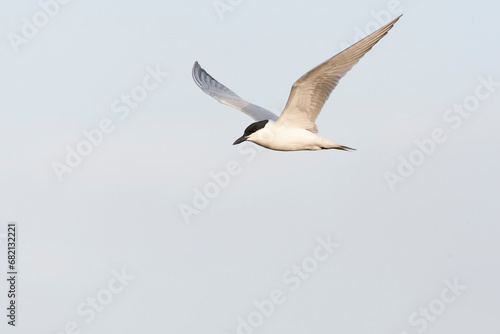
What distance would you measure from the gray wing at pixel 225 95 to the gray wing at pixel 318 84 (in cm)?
208

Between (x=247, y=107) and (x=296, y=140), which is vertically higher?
(x=247, y=107)

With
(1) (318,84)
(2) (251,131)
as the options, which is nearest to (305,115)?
(1) (318,84)

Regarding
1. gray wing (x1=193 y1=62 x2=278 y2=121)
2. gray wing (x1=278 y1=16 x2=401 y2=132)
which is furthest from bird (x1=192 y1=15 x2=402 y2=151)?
gray wing (x1=193 y1=62 x2=278 y2=121)

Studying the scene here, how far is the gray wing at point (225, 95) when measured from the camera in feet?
67.3

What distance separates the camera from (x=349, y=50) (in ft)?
54.5

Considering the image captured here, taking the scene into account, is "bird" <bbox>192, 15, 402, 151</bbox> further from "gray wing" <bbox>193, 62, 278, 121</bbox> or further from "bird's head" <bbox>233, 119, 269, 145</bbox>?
"gray wing" <bbox>193, 62, 278, 121</bbox>

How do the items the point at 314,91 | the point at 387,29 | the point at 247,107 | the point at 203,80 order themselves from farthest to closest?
the point at 203,80
the point at 247,107
the point at 314,91
the point at 387,29

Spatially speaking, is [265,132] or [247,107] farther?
[247,107]

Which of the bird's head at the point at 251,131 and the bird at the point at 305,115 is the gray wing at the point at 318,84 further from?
the bird's head at the point at 251,131

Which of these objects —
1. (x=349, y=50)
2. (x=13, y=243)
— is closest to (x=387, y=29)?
(x=349, y=50)

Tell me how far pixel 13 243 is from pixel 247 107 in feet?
20.9

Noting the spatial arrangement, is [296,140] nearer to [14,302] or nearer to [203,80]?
[203,80]

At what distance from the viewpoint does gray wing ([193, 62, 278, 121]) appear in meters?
20.5

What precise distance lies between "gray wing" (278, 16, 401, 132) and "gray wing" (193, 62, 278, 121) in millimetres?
2079
